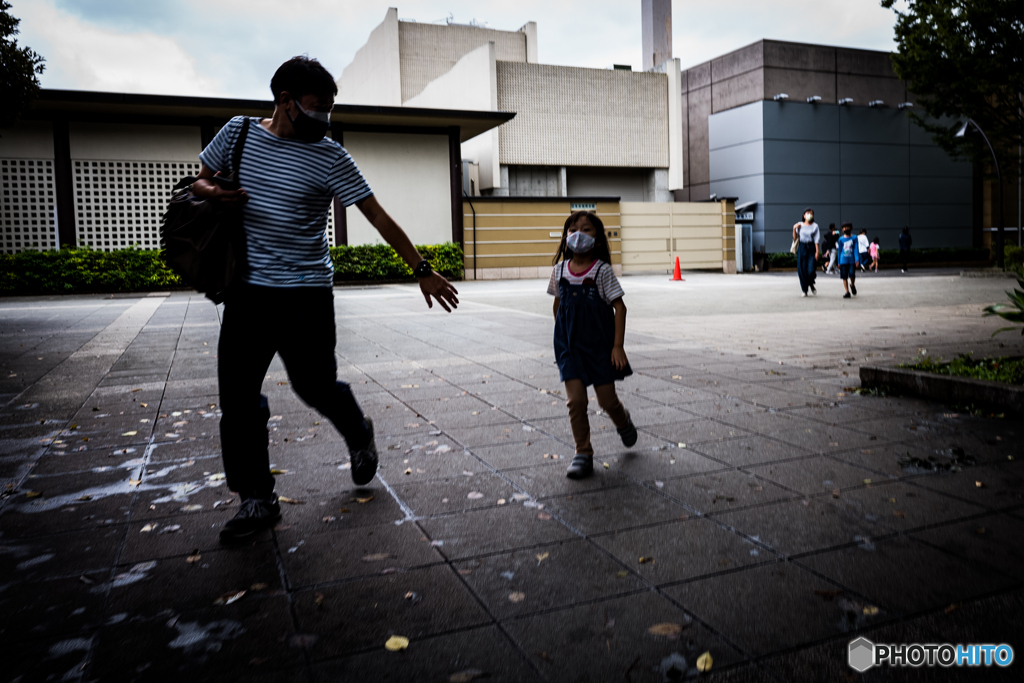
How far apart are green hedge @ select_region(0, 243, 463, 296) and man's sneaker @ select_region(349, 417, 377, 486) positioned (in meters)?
18.2

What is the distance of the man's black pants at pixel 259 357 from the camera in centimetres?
319

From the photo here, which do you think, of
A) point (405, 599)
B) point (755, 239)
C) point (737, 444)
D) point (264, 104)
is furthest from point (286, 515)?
point (755, 239)

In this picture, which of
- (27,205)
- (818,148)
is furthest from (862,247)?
(27,205)

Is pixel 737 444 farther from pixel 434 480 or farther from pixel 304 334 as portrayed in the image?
pixel 304 334

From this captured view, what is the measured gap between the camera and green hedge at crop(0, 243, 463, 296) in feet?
69.9

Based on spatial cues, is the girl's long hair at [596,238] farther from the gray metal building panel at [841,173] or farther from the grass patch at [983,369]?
the gray metal building panel at [841,173]

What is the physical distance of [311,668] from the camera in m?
2.20

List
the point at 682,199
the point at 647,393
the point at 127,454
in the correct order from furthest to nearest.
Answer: the point at 682,199
the point at 647,393
the point at 127,454

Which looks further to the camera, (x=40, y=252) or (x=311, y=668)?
(x=40, y=252)

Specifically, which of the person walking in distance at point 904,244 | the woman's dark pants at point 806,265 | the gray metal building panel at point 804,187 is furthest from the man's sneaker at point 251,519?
the person walking in distance at point 904,244

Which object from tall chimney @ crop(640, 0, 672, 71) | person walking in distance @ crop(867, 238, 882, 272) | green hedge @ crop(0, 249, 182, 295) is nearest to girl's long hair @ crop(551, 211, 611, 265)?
green hedge @ crop(0, 249, 182, 295)

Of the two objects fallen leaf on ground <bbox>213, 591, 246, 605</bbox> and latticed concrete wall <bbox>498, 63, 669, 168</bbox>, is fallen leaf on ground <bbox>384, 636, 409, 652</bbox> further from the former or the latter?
latticed concrete wall <bbox>498, 63, 669, 168</bbox>

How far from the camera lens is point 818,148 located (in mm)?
33500

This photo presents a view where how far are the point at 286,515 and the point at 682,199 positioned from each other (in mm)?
36645
